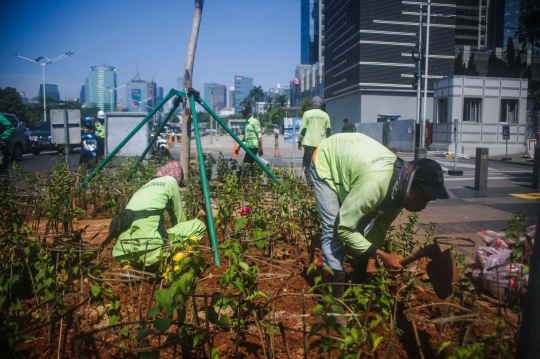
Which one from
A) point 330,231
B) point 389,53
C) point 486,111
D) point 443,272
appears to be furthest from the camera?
point 389,53

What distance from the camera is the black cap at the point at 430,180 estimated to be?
273 cm

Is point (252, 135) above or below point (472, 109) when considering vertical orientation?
below

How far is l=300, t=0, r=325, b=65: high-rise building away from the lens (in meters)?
96.5

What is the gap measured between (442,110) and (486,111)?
8.92 ft

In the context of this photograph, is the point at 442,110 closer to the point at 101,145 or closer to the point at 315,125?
the point at 101,145

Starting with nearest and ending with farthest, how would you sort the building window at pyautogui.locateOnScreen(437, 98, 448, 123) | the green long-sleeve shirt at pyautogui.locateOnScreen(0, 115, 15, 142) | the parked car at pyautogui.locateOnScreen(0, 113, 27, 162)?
the green long-sleeve shirt at pyautogui.locateOnScreen(0, 115, 15, 142), the parked car at pyautogui.locateOnScreen(0, 113, 27, 162), the building window at pyautogui.locateOnScreen(437, 98, 448, 123)

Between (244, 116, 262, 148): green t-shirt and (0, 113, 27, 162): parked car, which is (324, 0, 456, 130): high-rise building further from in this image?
(244, 116, 262, 148): green t-shirt

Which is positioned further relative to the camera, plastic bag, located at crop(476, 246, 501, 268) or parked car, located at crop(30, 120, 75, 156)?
parked car, located at crop(30, 120, 75, 156)

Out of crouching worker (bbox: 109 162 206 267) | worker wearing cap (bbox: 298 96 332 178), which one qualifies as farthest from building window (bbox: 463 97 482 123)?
crouching worker (bbox: 109 162 206 267)

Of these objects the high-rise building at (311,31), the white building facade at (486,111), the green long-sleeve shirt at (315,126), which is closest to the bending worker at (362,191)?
the green long-sleeve shirt at (315,126)

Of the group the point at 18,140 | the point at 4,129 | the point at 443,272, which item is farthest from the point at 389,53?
the point at 443,272

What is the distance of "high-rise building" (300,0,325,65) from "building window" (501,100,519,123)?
227ft

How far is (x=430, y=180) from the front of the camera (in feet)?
9.07

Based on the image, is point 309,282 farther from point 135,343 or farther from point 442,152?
point 442,152
